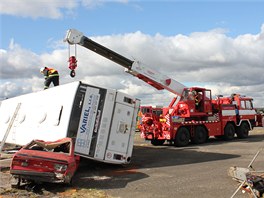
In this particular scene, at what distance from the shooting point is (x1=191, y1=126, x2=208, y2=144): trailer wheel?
707 inches

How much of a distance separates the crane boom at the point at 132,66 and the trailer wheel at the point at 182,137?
1.98m

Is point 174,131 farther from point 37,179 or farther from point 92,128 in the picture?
point 37,179

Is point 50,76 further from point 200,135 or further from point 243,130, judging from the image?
point 243,130

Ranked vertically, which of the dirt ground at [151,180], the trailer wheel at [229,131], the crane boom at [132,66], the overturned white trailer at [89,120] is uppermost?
the crane boom at [132,66]

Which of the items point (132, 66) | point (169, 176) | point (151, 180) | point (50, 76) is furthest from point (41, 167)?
point (132, 66)

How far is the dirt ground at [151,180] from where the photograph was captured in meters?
7.59

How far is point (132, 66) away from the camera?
1556cm

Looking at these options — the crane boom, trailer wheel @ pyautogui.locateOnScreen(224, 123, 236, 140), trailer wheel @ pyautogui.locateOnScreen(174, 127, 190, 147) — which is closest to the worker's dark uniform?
the crane boom

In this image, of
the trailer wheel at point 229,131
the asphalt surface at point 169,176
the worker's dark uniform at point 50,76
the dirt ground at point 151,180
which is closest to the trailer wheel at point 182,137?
the asphalt surface at point 169,176

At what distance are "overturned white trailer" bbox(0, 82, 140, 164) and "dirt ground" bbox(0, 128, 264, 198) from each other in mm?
777

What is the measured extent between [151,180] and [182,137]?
8487mm

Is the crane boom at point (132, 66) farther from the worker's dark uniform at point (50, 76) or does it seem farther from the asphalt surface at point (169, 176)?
the asphalt surface at point (169, 176)

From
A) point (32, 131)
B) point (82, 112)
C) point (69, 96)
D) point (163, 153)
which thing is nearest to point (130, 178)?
point (82, 112)

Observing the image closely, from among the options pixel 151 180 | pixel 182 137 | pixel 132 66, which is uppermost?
pixel 132 66
